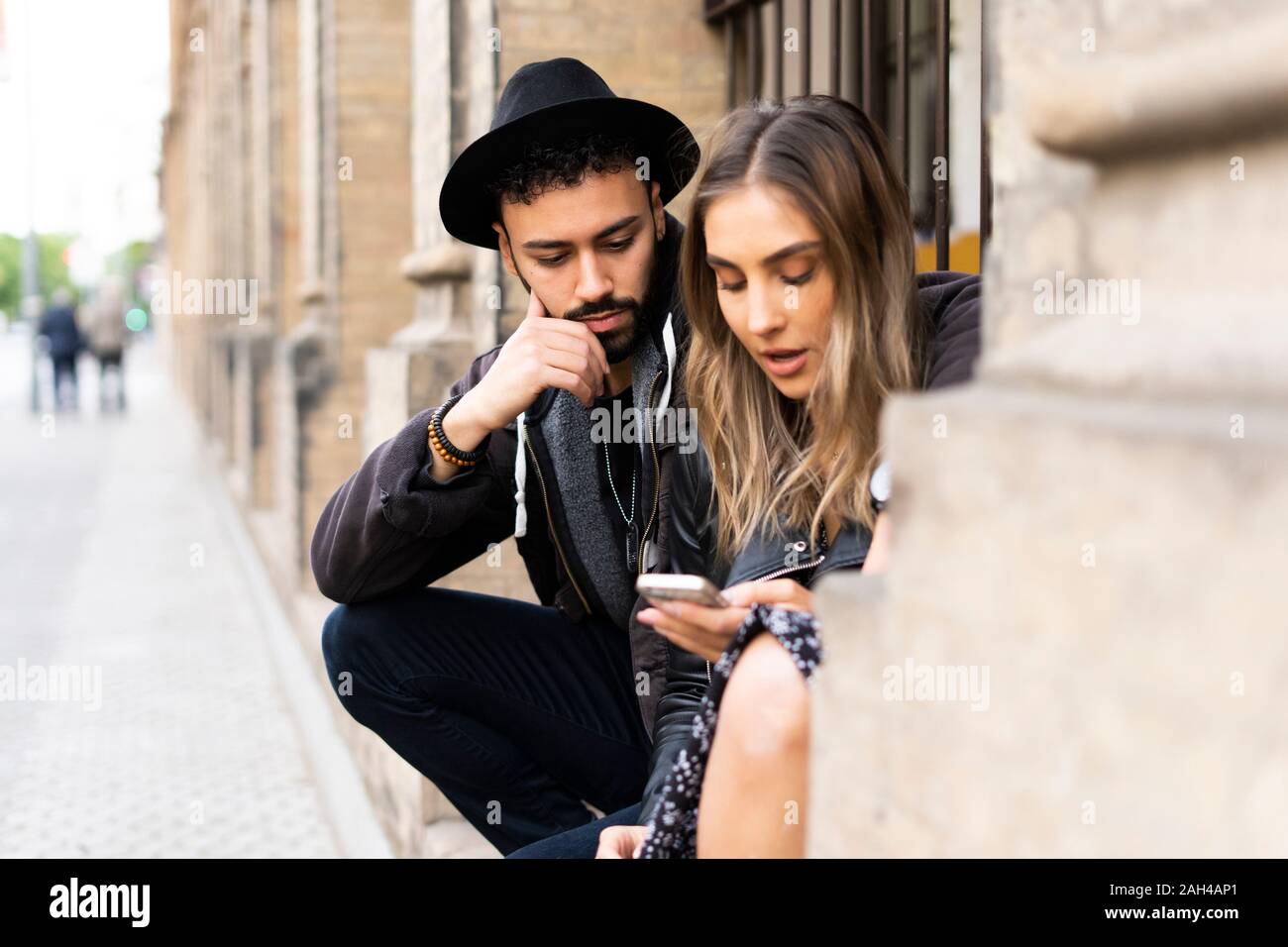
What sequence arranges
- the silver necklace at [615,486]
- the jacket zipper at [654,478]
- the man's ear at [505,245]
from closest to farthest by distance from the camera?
the jacket zipper at [654,478], the silver necklace at [615,486], the man's ear at [505,245]

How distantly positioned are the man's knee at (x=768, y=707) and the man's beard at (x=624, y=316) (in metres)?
1.27

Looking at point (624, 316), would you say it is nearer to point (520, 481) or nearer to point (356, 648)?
point (520, 481)

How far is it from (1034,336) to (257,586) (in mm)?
7292

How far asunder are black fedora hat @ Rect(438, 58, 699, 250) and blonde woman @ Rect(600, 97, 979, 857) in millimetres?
505

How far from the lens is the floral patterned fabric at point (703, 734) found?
1600 millimetres

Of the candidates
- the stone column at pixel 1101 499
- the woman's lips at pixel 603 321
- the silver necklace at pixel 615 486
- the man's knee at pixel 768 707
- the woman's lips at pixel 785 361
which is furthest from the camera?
the silver necklace at pixel 615 486

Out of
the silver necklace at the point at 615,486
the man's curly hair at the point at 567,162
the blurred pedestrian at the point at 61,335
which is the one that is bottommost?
the silver necklace at the point at 615,486

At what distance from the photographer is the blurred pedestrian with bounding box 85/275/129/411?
20.1 metres

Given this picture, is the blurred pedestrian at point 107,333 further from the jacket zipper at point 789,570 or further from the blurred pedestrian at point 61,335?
the jacket zipper at point 789,570

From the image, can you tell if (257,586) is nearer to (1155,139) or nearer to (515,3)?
(515,3)

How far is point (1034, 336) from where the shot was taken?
4.05 feet

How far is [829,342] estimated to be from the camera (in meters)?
2.16

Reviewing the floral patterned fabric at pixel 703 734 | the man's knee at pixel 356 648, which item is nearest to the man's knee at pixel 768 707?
the floral patterned fabric at pixel 703 734
